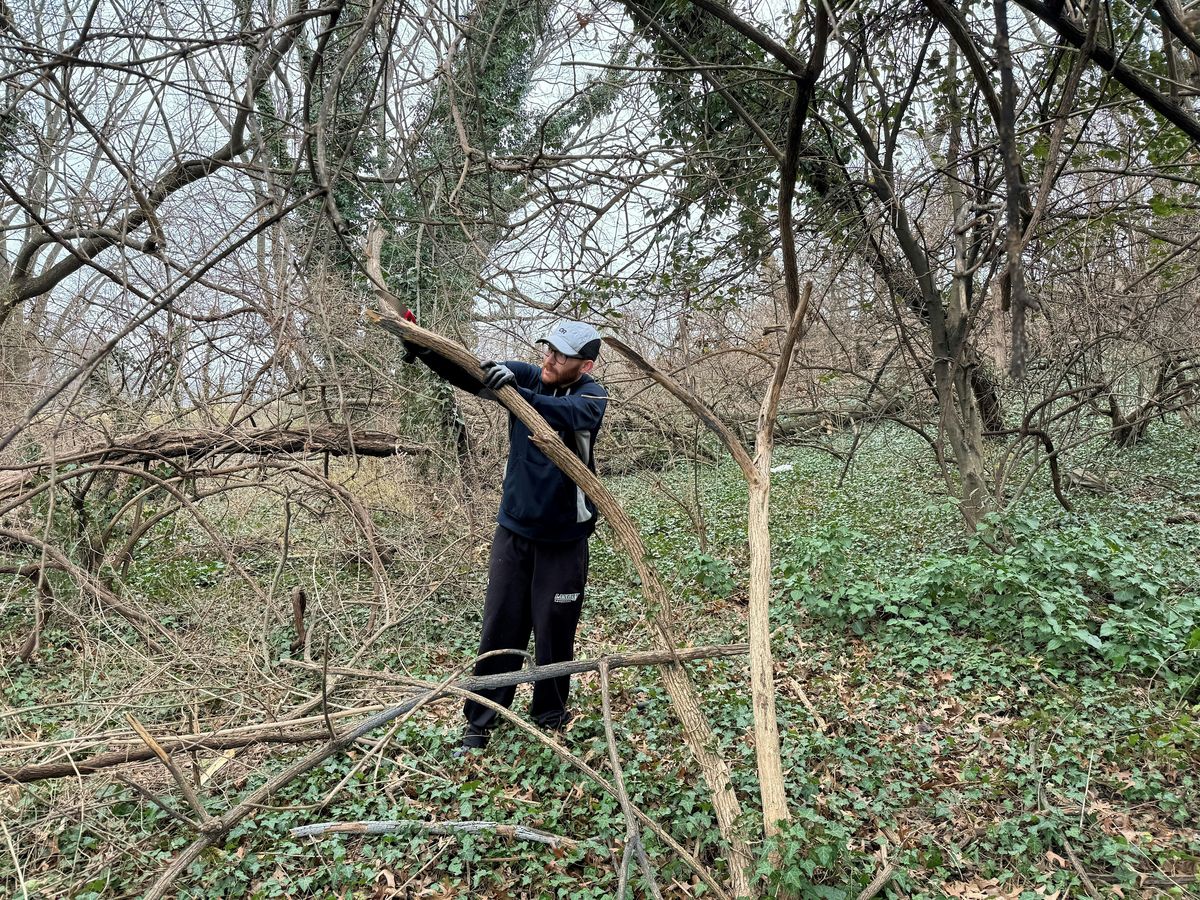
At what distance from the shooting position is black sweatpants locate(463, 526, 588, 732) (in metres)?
3.59

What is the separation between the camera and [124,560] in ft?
18.8

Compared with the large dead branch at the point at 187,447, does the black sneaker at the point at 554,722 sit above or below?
below

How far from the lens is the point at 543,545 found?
142 inches

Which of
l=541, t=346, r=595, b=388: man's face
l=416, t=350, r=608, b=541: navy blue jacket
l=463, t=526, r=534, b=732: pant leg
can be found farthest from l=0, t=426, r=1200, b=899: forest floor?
l=541, t=346, r=595, b=388: man's face

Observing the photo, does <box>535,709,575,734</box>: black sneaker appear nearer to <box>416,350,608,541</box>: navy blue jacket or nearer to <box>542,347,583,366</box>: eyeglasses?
<box>416,350,608,541</box>: navy blue jacket

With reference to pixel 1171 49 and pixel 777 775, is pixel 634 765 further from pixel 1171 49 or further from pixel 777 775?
pixel 1171 49

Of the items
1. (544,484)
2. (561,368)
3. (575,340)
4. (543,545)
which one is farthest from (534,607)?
(575,340)

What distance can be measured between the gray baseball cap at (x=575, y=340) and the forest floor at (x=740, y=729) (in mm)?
1562

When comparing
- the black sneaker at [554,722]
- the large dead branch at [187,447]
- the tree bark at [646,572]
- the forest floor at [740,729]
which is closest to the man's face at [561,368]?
the tree bark at [646,572]

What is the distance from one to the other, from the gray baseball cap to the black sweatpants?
96 cm

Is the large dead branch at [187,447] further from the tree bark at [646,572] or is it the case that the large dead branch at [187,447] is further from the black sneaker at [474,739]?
the tree bark at [646,572]

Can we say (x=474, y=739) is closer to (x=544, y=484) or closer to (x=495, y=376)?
(x=544, y=484)

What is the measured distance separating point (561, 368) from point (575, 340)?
0.15 m

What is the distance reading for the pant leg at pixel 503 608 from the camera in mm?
3637
